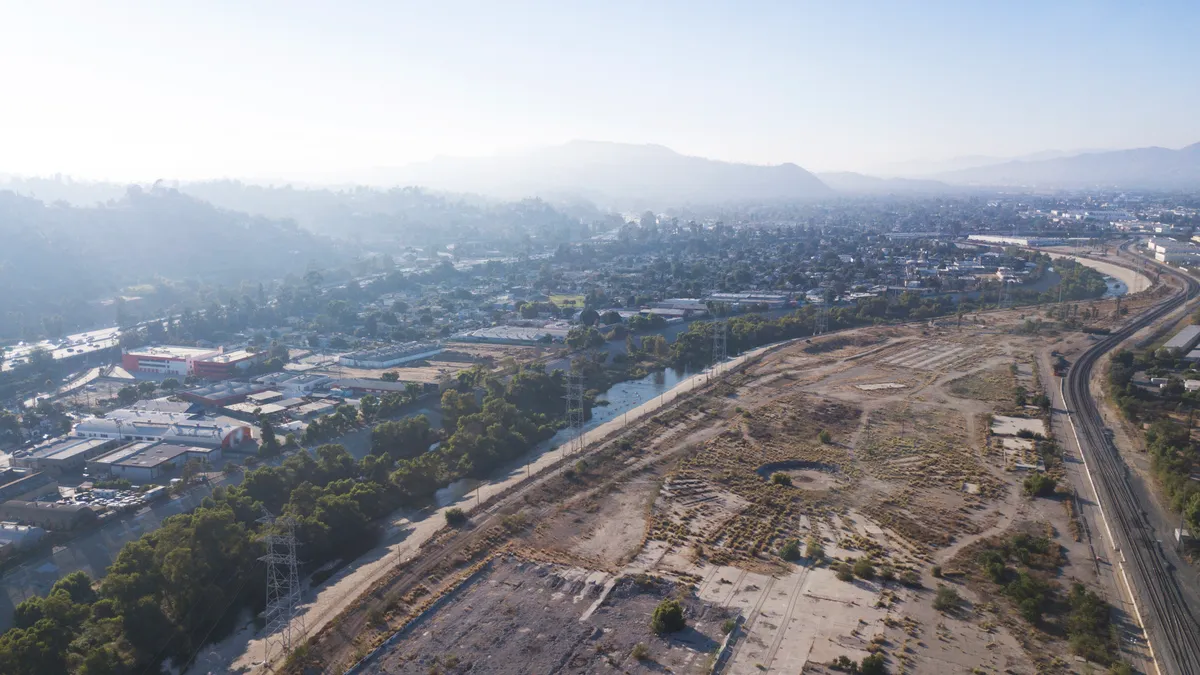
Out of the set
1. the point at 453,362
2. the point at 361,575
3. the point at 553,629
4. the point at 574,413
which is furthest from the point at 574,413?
the point at 553,629

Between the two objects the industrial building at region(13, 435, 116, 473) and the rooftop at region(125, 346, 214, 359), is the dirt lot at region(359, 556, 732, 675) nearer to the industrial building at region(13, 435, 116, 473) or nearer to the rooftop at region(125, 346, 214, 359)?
the industrial building at region(13, 435, 116, 473)

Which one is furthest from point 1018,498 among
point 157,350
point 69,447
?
point 157,350

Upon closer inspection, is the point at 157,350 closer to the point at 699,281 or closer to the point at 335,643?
the point at 335,643

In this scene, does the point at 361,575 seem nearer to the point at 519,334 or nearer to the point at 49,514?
the point at 49,514

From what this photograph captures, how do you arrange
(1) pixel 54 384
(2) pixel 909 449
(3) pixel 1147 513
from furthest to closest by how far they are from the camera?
(1) pixel 54 384
(2) pixel 909 449
(3) pixel 1147 513

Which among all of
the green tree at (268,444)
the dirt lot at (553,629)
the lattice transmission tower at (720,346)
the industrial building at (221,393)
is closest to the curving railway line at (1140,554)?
the dirt lot at (553,629)

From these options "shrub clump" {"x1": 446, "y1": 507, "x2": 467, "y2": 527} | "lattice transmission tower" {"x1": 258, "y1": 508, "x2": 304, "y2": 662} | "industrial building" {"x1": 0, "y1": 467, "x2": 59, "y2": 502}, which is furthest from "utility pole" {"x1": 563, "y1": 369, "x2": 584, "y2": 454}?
"industrial building" {"x1": 0, "y1": 467, "x2": 59, "y2": 502}
